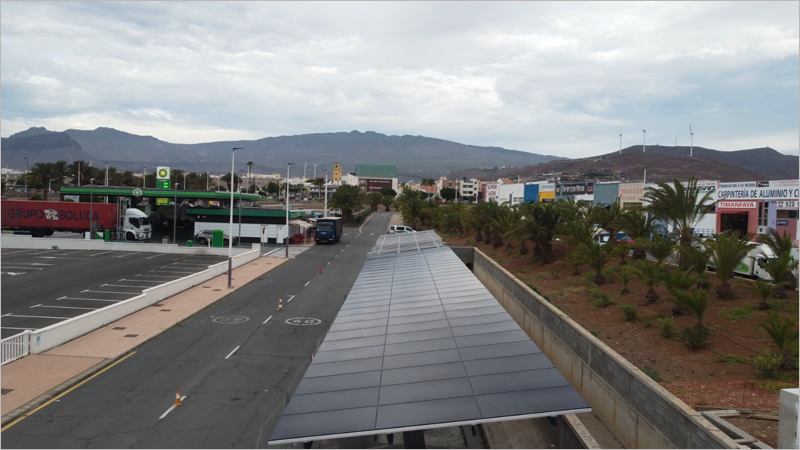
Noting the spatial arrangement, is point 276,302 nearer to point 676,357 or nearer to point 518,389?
point 676,357

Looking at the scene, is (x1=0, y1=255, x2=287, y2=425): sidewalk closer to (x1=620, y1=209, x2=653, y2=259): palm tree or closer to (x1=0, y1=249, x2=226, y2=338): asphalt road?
(x1=0, y1=249, x2=226, y2=338): asphalt road

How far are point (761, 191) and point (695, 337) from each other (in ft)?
168

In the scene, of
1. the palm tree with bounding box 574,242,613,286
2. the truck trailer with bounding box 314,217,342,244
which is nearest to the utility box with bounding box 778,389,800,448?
the palm tree with bounding box 574,242,613,286

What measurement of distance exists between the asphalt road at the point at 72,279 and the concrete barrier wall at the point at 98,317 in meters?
1.90

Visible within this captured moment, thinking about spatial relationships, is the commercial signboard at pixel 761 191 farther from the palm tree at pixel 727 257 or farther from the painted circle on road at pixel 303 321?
the painted circle on road at pixel 303 321

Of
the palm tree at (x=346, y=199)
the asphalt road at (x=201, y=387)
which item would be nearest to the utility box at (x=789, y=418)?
the asphalt road at (x=201, y=387)

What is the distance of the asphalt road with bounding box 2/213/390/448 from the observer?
13.5m

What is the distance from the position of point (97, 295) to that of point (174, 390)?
16604 millimetres

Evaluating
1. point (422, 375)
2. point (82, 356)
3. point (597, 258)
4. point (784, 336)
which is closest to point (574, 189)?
point (597, 258)

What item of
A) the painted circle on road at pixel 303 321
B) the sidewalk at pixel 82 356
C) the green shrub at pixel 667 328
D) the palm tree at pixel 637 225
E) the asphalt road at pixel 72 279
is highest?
the palm tree at pixel 637 225

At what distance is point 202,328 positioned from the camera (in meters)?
24.7

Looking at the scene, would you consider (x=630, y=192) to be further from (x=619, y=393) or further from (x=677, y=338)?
(x=619, y=393)

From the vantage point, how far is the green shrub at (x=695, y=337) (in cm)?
1559

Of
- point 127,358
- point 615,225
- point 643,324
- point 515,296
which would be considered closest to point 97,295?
point 127,358
